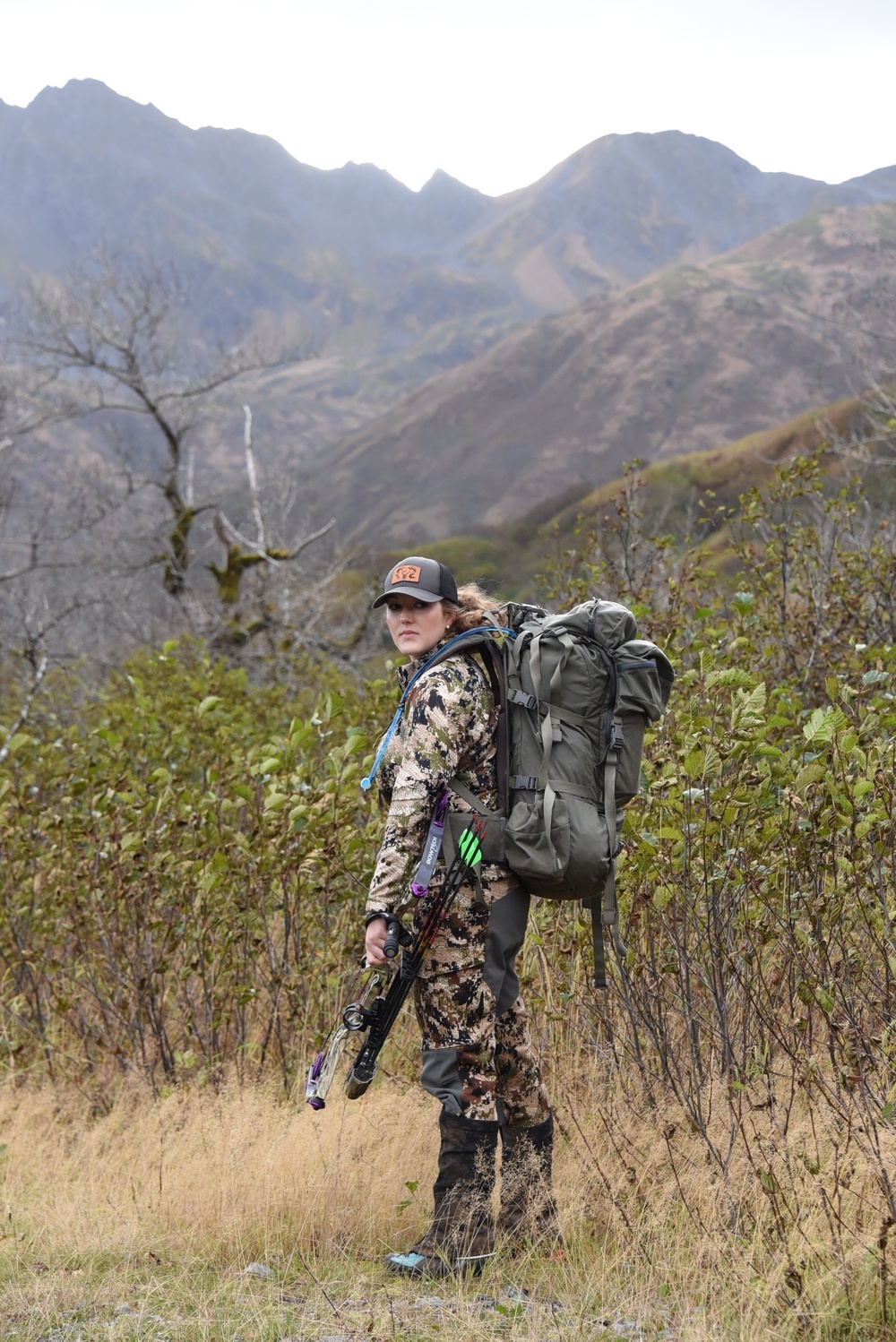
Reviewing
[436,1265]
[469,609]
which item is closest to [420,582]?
[469,609]

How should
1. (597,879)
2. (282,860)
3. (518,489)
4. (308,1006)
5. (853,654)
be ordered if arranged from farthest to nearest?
1. (518,489)
2. (853,654)
3. (308,1006)
4. (282,860)
5. (597,879)

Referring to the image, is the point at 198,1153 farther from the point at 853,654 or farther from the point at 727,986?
the point at 853,654

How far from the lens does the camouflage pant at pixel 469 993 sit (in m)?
3.32

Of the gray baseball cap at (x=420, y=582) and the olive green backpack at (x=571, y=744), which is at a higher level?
the gray baseball cap at (x=420, y=582)

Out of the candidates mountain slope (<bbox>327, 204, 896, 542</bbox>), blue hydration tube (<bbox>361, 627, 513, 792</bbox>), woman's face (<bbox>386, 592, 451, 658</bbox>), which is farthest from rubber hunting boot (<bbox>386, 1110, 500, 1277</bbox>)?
mountain slope (<bbox>327, 204, 896, 542</bbox>)

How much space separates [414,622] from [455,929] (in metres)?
0.95

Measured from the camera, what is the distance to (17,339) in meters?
16.7

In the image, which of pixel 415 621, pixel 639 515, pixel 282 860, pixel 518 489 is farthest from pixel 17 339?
pixel 518 489

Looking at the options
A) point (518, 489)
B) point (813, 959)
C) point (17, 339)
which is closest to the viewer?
point (813, 959)

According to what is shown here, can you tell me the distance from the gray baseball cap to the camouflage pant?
900 millimetres

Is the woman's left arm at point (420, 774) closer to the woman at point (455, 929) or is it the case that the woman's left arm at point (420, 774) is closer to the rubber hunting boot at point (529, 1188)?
the woman at point (455, 929)

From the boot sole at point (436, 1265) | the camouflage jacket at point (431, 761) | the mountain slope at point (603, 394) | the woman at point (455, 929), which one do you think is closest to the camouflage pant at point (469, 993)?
the woman at point (455, 929)

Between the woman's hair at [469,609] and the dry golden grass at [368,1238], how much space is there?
1728 millimetres

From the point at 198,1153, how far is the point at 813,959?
8.15 ft
